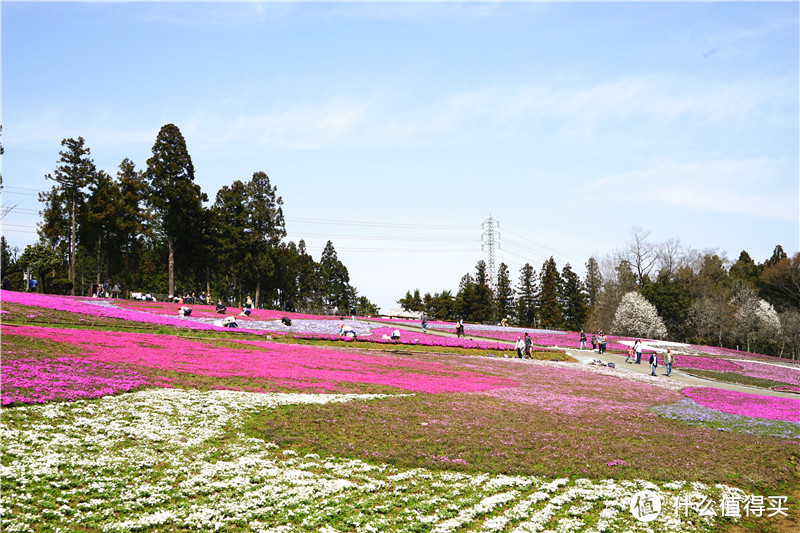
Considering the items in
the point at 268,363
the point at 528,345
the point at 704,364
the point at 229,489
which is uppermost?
the point at 268,363

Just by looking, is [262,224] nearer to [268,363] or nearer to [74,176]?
[74,176]

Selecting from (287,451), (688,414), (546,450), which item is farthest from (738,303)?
(287,451)

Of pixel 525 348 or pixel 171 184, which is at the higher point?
pixel 171 184

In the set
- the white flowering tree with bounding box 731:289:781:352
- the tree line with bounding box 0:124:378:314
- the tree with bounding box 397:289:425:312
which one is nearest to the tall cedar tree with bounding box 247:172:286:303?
the tree line with bounding box 0:124:378:314

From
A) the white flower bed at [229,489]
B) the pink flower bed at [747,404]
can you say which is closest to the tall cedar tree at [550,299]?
the pink flower bed at [747,404]

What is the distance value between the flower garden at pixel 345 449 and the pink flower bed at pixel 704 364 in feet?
79.9

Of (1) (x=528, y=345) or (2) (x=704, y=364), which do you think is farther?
(2) (x=704, y=364)

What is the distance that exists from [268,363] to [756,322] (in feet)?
295

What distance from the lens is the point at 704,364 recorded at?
5219 cm

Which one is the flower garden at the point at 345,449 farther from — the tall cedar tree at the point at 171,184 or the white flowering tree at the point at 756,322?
the white flowering tree at the point at 756,322

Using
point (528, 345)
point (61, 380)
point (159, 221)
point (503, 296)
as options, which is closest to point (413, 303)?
point (503, 296)

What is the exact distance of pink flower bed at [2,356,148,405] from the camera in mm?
15266

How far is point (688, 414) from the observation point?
76.5 ft

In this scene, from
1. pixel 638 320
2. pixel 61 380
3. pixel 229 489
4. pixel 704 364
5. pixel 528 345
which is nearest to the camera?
pixel 229 489
